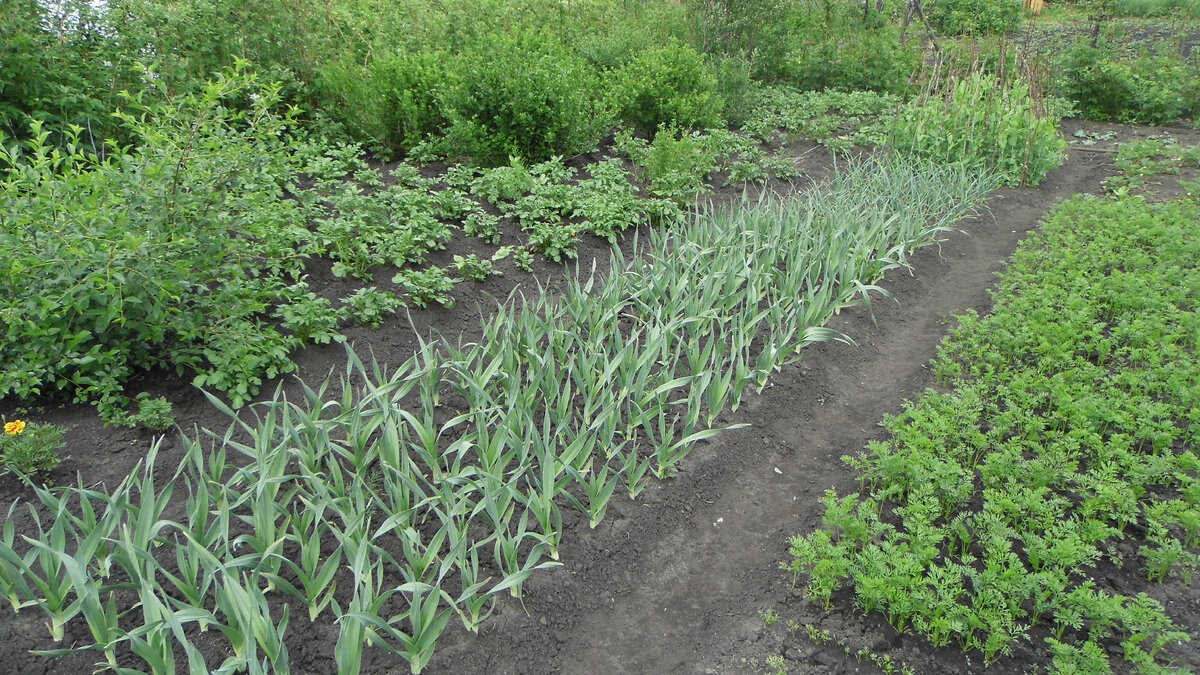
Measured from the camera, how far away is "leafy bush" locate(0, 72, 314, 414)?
3.07 metres

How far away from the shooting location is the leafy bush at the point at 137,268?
121 inches

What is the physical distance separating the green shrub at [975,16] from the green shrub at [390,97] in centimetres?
1182

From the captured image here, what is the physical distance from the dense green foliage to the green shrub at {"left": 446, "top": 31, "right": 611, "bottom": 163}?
10.8ft

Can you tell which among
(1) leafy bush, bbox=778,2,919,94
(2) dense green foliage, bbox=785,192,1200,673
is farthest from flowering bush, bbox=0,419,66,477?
(1) leafy bush, bbox=778,2,919,94

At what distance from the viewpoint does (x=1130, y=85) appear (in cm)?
945

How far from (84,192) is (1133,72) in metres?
11.1

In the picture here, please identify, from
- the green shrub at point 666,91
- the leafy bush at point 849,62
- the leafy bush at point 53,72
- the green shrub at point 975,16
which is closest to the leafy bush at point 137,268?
the leafy bush at point 53,72

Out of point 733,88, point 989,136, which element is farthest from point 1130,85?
point 733,88

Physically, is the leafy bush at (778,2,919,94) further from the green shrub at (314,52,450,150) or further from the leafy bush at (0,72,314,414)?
the leafy bush at (0,72,314,414)

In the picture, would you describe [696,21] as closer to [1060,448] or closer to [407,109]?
[407,109]

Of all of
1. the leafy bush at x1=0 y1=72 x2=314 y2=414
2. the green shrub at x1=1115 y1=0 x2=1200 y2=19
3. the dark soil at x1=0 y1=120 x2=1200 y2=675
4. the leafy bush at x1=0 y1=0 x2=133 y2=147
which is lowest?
the dark soil at x1=0 y1=120 x2=1200 y2=675

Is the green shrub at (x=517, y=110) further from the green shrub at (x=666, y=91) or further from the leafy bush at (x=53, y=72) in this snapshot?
the leafy bush at (x=53, y=72)

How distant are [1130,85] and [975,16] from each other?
6611 mm

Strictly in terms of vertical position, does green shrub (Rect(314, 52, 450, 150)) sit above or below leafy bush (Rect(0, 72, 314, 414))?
above
